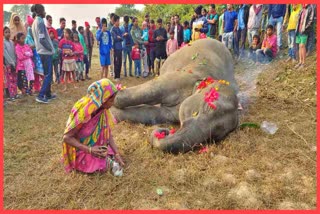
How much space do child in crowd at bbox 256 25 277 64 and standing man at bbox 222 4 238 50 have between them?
0.97 metres

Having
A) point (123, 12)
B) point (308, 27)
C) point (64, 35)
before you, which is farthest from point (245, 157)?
point (123, 12)

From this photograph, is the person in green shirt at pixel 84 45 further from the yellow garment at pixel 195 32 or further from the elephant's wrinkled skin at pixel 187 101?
the elephant's wrinkled skin at pixel 187 101

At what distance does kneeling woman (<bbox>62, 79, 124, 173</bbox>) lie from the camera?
336 centimetres

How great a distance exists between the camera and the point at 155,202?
10.2 feet

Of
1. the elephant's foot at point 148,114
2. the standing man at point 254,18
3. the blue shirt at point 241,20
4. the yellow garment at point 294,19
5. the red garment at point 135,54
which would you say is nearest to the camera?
the elephant's foot at point 148,114

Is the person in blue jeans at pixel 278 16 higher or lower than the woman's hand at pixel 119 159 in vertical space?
higher

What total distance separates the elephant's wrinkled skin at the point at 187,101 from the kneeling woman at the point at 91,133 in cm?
71

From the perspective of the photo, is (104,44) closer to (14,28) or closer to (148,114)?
(14,28)

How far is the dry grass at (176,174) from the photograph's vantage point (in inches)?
122

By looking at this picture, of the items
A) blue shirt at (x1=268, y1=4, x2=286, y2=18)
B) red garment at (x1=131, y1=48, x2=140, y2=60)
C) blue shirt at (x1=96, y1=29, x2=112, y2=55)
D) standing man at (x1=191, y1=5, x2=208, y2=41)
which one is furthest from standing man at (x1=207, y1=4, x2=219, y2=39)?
blue shirt at (x1=96, y1=29, x2=112, y2=55)

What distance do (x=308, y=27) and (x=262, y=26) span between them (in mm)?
2794

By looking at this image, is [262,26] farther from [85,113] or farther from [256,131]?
[85,113]

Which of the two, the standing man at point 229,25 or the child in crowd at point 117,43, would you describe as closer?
the child in crowd at point 117,43

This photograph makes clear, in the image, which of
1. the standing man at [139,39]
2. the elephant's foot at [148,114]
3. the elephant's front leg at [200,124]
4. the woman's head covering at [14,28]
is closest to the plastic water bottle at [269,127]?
the elephant's front leg at [200,124]
